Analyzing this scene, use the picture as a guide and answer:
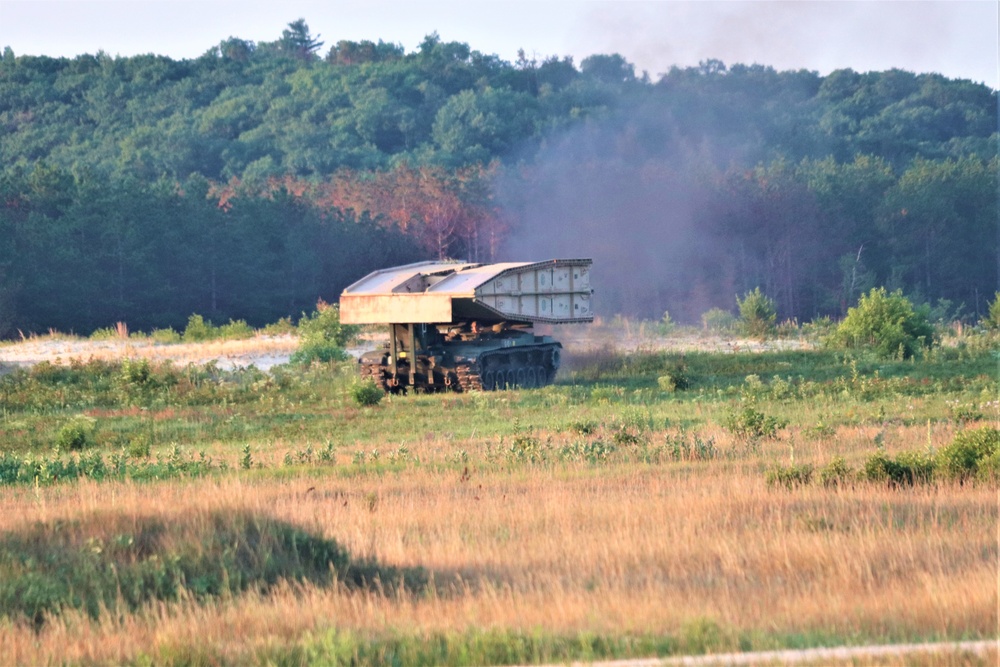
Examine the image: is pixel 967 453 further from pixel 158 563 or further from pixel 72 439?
pixel 72 439

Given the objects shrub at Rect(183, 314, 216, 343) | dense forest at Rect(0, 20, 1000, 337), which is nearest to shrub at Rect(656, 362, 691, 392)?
shrub at Rect(183, 314, 216, 343)

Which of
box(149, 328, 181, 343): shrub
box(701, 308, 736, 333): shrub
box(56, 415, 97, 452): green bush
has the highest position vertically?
box(149, 328, 181, 343): shrub

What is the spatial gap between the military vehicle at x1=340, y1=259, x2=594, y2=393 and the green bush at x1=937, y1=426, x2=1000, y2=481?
12.4 meters

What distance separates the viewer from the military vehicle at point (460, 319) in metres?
A: 24.1

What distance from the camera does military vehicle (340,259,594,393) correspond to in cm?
2408

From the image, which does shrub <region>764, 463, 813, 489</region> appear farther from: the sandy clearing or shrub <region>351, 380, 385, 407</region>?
the sandy clearing

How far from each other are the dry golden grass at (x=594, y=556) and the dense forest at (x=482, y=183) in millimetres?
33604

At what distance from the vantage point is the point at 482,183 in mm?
59656

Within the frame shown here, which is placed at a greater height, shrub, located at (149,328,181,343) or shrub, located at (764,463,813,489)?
shrub, located at (149,328,181,343)

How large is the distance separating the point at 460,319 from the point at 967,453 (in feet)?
48.6

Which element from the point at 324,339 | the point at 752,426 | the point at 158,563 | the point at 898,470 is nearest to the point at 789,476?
the point at 898,470

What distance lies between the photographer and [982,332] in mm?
34219

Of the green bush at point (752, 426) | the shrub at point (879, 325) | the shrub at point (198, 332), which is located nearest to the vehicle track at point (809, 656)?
the green bush at point (752, 426)

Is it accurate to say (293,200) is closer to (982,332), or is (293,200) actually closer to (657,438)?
(982,332)
